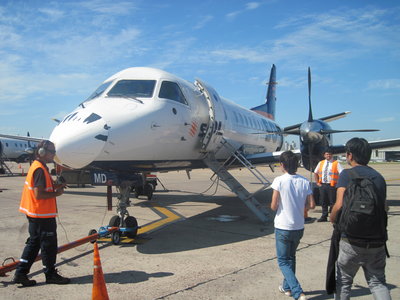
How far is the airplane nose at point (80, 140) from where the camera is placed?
19.6 ft

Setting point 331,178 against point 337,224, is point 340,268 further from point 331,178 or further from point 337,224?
point 331,178

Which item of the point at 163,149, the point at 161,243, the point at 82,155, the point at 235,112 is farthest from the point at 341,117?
the point at 82,155

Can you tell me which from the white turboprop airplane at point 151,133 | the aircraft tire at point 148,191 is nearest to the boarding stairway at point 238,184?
the white turboprop airplane at point 151,133

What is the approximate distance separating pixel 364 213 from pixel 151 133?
4.86m

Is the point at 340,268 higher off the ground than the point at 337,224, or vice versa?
the point at 337,224

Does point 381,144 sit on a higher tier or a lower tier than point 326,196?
higher

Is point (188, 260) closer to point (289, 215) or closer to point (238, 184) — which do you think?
point (289, 215)

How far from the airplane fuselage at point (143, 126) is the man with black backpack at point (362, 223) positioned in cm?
424

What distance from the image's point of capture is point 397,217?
9281 millimetres

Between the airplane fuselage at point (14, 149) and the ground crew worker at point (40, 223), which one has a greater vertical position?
the airplane fuselage at point (14, 149)

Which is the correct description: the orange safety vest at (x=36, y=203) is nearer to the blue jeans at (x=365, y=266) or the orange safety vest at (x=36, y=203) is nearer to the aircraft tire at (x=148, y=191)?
the blue jeans at (x=365, y=266)

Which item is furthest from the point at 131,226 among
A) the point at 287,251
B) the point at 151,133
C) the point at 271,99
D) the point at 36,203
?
the point at 271,99

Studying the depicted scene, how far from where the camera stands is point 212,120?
9789 mm

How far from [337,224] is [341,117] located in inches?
397
